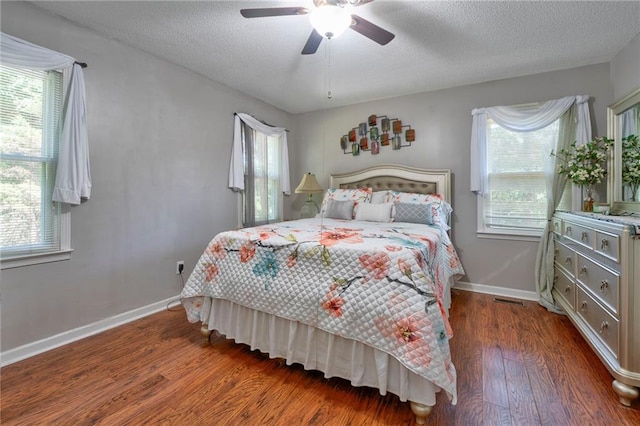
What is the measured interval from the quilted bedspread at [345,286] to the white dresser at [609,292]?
933 mm

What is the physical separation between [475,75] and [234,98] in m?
2.77

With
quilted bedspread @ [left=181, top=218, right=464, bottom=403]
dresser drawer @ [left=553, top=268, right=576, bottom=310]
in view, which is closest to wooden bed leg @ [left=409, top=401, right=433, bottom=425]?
quilted bedspread @ [left=181, top=218, right=464, bottom=403]

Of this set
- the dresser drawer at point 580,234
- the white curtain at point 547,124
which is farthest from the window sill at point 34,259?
the white curtain at point 547,124

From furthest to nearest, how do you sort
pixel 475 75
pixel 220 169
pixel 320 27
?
1. pixel 220 169
2. pixel 475 75
3. pixel 320 27

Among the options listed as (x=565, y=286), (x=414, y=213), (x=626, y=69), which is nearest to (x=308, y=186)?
(x=414, y=213)

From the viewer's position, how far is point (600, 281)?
175 centimetres

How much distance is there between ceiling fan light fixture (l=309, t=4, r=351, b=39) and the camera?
1.59m

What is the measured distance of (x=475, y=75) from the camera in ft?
10.0

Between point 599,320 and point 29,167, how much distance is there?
12.7ft

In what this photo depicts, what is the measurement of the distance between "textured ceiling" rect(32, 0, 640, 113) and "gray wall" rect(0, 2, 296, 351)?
0.21m

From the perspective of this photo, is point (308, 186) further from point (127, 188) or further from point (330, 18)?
point (330, 18)

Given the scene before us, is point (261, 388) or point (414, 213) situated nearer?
point (261, 388)

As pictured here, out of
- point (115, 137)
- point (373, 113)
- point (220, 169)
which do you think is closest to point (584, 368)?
point (373, 113)

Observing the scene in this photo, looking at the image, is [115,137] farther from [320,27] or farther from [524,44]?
[524,44]
